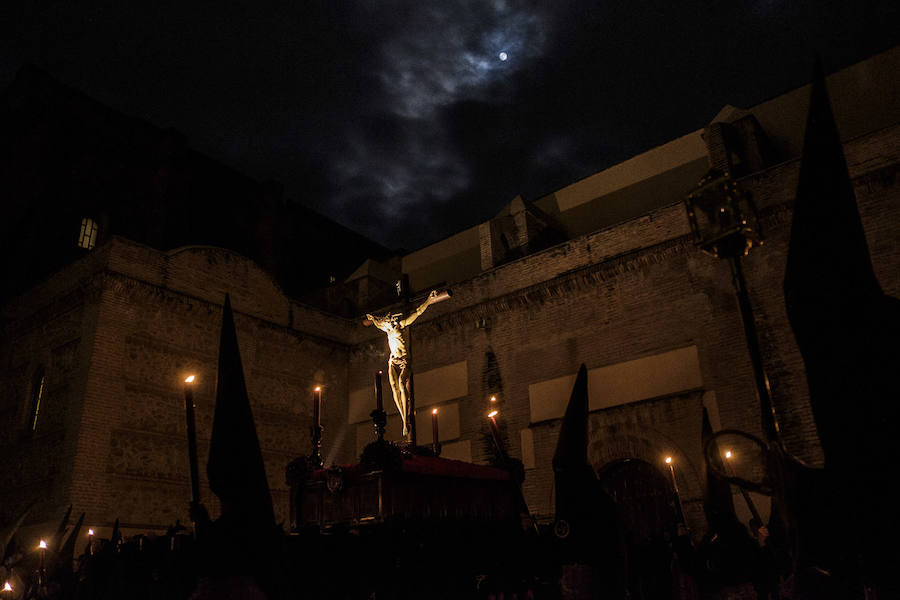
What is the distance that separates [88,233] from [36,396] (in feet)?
23.8

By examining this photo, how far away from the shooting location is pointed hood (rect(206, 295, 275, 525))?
14.0 feet

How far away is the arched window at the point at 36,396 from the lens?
15805 millimetres

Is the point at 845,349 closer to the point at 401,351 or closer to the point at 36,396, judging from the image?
the point at 401,351

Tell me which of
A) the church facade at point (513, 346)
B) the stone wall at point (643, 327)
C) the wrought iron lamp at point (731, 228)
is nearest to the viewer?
the wrought iron lamp at point (731, 228)

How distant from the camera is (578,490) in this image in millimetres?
4652

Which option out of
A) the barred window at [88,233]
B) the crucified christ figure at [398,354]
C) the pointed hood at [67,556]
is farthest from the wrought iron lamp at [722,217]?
the barred window at [88,233]

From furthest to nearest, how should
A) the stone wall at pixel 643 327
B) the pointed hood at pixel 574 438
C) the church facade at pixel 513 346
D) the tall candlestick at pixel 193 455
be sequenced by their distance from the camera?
the church facade at pixel 513 346 < the stone wall at pixel 643 327 < the tall candlestick at pixel 193 455 < the pointed hood at pixel 574 438

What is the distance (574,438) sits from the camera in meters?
4.91

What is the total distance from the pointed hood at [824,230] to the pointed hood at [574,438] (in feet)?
6.77

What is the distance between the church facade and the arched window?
3 centimetres

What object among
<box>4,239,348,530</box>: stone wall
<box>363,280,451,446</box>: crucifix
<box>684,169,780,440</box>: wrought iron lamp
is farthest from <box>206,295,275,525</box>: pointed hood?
<box>4,239,348,530</box>: stone wall

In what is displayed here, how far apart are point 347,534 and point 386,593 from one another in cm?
71

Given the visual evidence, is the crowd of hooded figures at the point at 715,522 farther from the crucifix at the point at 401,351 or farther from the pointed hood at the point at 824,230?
the crucifix at the point at 401,351

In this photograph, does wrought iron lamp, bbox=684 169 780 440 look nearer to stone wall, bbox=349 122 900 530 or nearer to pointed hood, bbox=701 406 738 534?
pointed hood, bbox=701 406 738 534
